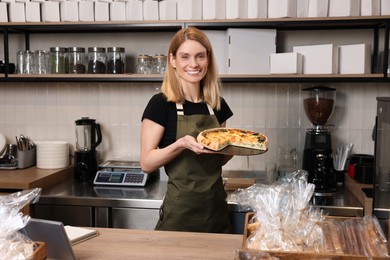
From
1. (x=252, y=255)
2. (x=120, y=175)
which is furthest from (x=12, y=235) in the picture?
(x=120, y=175)

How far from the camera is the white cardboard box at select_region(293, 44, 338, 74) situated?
290 centimetres

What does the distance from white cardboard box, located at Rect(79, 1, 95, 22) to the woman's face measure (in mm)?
1209

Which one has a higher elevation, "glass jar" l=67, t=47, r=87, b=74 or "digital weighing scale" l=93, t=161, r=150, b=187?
"glass jar" l=67, t=47, r=87, b=74

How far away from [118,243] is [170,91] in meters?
0.80

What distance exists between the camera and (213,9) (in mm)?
2963

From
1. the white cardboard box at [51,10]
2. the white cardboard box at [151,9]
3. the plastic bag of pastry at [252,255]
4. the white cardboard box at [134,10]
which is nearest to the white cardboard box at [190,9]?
the white cardboard box at [151,9]

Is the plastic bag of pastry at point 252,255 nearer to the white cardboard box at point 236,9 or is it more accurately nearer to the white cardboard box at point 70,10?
the white cardboard box at point 236,9

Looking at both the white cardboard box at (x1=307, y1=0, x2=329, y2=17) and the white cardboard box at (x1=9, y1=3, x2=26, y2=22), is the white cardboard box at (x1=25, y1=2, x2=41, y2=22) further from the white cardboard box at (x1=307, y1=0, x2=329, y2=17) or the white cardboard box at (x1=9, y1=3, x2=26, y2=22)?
the white cardboard box at (x1=307, y1=0, x2=329, y2=17)

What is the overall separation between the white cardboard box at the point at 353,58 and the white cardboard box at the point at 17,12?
2.11 metres

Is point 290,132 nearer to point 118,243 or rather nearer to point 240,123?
point 240,123

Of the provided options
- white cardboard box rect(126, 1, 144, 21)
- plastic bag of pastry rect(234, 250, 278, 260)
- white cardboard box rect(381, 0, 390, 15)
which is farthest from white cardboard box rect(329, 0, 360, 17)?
plastic bag of pastry rect(234, 250, 278, 260)

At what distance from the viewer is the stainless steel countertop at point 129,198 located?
260 centimetres

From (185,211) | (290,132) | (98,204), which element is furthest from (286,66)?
(98,204)

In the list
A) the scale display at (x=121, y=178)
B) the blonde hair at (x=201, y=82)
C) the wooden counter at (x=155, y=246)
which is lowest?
the scale display at (x=121, y=178)
